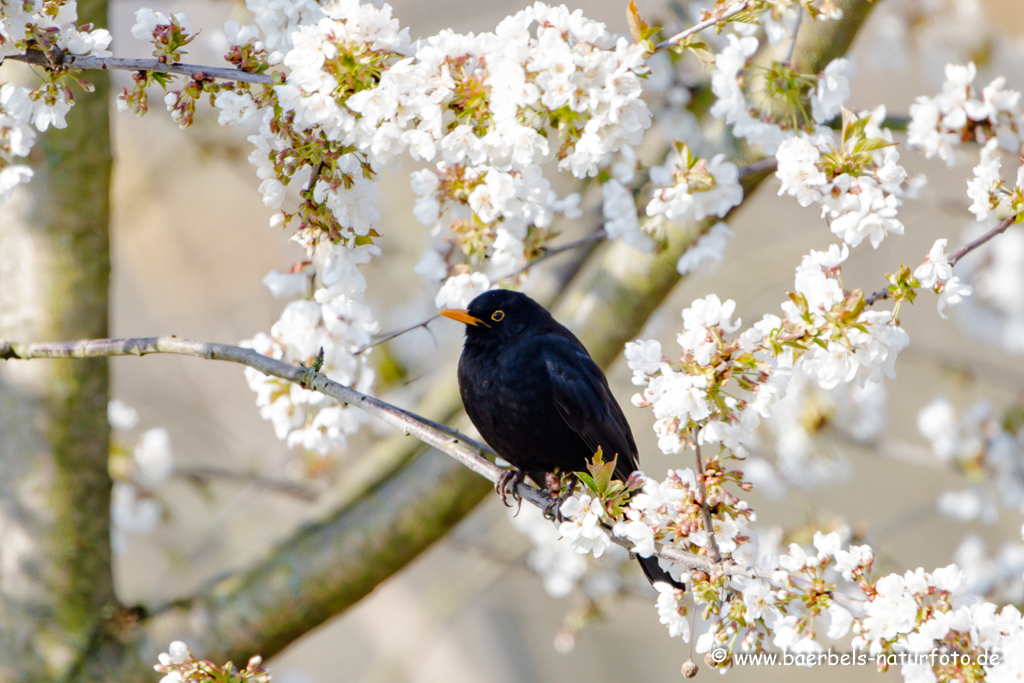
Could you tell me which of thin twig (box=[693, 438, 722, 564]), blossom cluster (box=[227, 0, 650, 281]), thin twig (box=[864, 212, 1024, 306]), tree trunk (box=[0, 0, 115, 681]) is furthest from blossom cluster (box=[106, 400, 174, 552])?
thin twig (box=[864, 212, 1024, 306])

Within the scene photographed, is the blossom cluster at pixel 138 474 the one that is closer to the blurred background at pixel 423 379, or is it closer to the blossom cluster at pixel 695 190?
the blurred background at pixel 423 379

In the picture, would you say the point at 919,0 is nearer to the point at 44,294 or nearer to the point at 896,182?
the point at 896,182

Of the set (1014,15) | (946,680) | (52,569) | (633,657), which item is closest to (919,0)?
(1014,15)

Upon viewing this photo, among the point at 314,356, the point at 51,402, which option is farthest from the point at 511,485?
the point at 51,402

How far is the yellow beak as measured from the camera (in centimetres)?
259

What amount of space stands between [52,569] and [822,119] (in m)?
A: 2.87

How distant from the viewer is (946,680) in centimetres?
167

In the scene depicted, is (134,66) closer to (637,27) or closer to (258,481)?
(637,27)

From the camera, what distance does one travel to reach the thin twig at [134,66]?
172 cm

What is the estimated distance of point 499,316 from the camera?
2.73 m

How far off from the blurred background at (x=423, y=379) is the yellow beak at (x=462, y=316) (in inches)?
34.1

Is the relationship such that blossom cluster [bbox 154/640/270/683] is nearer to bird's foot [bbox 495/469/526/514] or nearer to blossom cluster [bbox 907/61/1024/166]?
bird's foot [bbox 495/469/526/514]

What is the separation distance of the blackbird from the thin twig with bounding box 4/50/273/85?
0.95 meters

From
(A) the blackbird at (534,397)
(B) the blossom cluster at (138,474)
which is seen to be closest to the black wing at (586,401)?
(A) the blackbird at (534,397)
